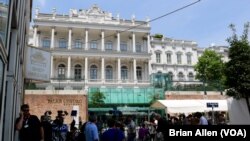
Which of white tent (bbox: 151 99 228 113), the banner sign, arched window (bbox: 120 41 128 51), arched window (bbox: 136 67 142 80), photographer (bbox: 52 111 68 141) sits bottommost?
photographer (bbox: 52 111 68 141)

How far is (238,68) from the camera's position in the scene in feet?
45.4

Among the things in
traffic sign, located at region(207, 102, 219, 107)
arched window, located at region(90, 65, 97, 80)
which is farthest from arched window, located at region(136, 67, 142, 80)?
traffic sign, located at region(207, 102, 219, 107)

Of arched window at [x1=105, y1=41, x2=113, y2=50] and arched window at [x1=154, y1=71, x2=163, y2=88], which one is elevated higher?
arched window at [x1=105, y1=41, x2=113, y2=50]

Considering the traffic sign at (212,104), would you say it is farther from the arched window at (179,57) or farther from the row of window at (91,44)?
the arched window at (179,57)

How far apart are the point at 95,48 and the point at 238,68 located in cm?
3184

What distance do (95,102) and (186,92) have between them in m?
9.97

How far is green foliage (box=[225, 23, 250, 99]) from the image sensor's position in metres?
13.4

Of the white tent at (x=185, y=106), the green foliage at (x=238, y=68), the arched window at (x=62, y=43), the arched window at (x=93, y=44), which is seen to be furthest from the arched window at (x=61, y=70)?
the green foliage at (x=238, y=68)

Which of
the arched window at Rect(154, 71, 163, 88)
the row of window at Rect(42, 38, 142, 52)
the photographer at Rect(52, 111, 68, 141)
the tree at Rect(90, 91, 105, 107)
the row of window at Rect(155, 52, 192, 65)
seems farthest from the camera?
the row of window at Rect(155, 52, 192, 65)

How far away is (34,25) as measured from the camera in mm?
40812

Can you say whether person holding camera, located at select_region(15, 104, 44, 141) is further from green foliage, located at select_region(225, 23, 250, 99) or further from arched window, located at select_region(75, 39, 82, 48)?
arched window, located at select_region(75, 39, 82, 48)

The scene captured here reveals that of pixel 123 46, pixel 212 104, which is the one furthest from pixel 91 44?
pixel 212 104

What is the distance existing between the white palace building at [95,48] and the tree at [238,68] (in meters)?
25.3

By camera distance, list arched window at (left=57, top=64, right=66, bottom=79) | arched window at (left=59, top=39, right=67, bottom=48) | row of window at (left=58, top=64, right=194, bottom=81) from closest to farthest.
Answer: arched window at (left=57, top=64, right=66, bottom=79), row of window at (left=58, top=64, right=194, bottom=81), arched window at (left=59, top=39, right=67, bottom=48)
